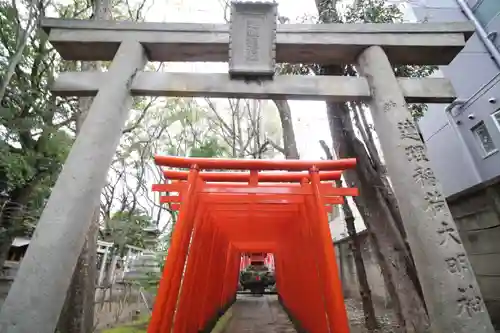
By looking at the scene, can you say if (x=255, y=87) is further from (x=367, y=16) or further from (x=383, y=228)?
(x=367, y=16)

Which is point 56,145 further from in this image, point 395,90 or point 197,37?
point 395,90

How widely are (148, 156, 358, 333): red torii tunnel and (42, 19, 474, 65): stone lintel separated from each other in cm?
137

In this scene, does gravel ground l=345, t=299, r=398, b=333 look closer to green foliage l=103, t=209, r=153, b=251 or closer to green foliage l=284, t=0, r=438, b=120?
green foliage l=284, t=0, r=438, b=120

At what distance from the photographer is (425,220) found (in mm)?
2609

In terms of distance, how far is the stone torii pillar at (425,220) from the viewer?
2.31 m

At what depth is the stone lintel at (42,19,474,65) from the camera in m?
3.56

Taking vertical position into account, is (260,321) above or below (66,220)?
below

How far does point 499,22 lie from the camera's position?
26.8ft

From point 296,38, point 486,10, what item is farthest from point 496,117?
point 296,38

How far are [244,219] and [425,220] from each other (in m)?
4.81

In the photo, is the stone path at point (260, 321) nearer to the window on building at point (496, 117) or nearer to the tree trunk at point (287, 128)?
the tree trunk at point (287, 128)

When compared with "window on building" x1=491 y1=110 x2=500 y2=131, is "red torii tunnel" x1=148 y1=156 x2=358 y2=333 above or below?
below

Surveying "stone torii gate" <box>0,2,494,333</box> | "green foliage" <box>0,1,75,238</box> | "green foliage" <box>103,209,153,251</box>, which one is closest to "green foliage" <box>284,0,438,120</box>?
"stone torii gate" <box>0,2,494,333</box>

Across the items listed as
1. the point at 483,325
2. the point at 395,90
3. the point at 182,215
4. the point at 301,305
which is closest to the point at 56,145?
the point at 182,215
